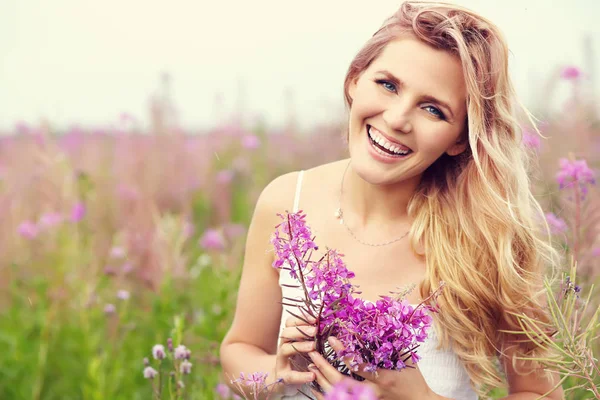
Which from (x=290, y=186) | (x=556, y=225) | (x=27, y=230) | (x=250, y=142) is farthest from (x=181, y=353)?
(x=250, y=142)

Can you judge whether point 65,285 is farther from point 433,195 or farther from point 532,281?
point 532,281

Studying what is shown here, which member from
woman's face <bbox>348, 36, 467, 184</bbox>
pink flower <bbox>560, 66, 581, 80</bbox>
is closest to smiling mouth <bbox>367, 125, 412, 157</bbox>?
woman's face <bbox>348, 36, 467, 184</bbox>

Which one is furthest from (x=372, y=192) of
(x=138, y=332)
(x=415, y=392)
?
(x=138, y=332)

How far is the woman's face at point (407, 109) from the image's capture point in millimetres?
1817

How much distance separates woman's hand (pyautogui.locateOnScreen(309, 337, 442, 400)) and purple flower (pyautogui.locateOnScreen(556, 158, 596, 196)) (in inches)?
32.6

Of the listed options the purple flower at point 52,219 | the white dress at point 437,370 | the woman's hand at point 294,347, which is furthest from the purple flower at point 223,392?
the purple flower at point 52,219

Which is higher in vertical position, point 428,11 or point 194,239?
point 428,11

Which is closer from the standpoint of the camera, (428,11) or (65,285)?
(428,11)

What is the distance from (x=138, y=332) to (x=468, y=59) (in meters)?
2.21

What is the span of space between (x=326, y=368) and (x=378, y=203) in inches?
32.5

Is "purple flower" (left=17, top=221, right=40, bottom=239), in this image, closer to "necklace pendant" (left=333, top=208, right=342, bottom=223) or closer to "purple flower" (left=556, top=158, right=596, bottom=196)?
"necklace pendant" (left=333, top=208, right=342, bottom=223)

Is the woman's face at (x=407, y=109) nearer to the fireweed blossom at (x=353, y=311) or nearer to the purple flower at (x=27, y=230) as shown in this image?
the fireweed blossom at (x=353, y=311)

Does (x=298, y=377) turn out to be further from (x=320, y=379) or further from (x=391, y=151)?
(x=391, y=151)

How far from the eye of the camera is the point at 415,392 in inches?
62.7
